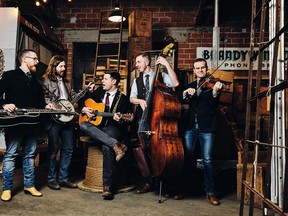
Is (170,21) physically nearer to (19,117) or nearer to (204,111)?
(204,111)

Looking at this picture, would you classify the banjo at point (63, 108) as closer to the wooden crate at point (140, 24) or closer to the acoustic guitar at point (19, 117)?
the acoustic guitar at point (19, 117)

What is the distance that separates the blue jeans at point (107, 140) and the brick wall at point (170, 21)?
331cm

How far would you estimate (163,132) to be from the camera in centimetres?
294

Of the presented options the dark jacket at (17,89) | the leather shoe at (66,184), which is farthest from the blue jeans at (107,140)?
the dark jacket at (17,89)

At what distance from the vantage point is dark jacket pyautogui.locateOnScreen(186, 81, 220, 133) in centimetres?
327

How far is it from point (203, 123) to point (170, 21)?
3.83 m

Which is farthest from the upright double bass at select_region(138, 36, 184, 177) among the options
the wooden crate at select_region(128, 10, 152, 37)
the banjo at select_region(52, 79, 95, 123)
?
the wooden crate at select_region(128, 10, 152, 37)

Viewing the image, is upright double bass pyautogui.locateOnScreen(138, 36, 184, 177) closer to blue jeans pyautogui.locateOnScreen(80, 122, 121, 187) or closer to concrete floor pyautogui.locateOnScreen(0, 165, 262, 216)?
concrete floor pyautogui.locateOnScreen(0, 165, 262, 216)

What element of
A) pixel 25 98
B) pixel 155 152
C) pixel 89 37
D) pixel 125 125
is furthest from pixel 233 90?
pixel 89 37

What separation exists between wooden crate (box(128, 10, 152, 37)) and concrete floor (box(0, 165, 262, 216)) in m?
3.06

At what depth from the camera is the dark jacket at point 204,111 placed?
10.7 ft

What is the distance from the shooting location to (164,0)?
21.6ft

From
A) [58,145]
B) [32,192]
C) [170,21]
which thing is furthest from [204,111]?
[170,21]

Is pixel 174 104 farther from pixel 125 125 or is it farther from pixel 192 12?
pixel 192 12
